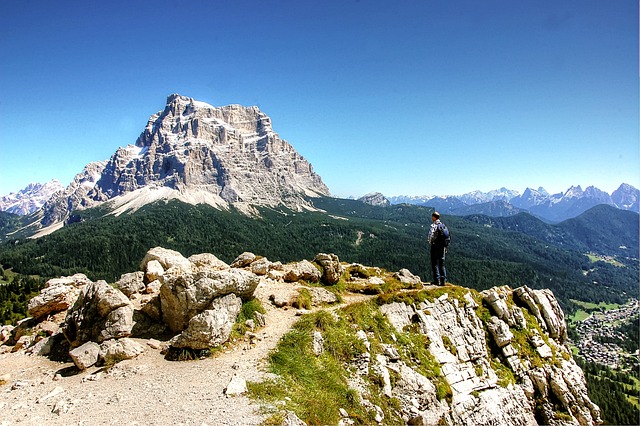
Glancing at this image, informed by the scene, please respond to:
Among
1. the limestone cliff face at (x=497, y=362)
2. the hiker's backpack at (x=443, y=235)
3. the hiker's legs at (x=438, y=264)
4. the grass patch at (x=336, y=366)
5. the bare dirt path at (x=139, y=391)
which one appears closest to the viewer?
the bare dirt path at (x=139, y=391)

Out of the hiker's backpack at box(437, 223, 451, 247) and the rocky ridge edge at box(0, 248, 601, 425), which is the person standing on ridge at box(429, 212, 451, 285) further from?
the rocky ridge edge at box(0, 248, 601, 425)

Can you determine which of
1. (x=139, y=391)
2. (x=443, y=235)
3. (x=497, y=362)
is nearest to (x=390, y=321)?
(x=443, y=235)

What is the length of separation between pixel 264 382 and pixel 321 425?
2688 millimetres

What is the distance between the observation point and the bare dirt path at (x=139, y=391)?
10055 millimetres

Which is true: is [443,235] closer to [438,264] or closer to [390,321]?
[438,264]

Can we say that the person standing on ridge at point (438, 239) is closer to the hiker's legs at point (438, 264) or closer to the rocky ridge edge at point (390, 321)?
the hiker's legs at point (438, 264)

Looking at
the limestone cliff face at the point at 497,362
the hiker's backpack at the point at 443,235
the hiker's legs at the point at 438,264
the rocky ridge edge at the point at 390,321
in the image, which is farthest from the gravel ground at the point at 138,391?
the hiker's legs at the point at 438,264

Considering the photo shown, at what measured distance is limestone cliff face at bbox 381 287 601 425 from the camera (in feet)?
63.5

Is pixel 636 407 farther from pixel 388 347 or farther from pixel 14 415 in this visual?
pixel 14 415

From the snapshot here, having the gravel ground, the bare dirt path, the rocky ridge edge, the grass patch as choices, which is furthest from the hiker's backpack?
the bare dirt path

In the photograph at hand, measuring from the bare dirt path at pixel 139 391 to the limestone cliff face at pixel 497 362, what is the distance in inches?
347

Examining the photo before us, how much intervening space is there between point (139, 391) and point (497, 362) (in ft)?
74.7

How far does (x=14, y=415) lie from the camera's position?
10789mm

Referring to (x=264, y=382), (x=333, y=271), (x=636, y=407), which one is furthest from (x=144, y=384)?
(x=636, y=407)
